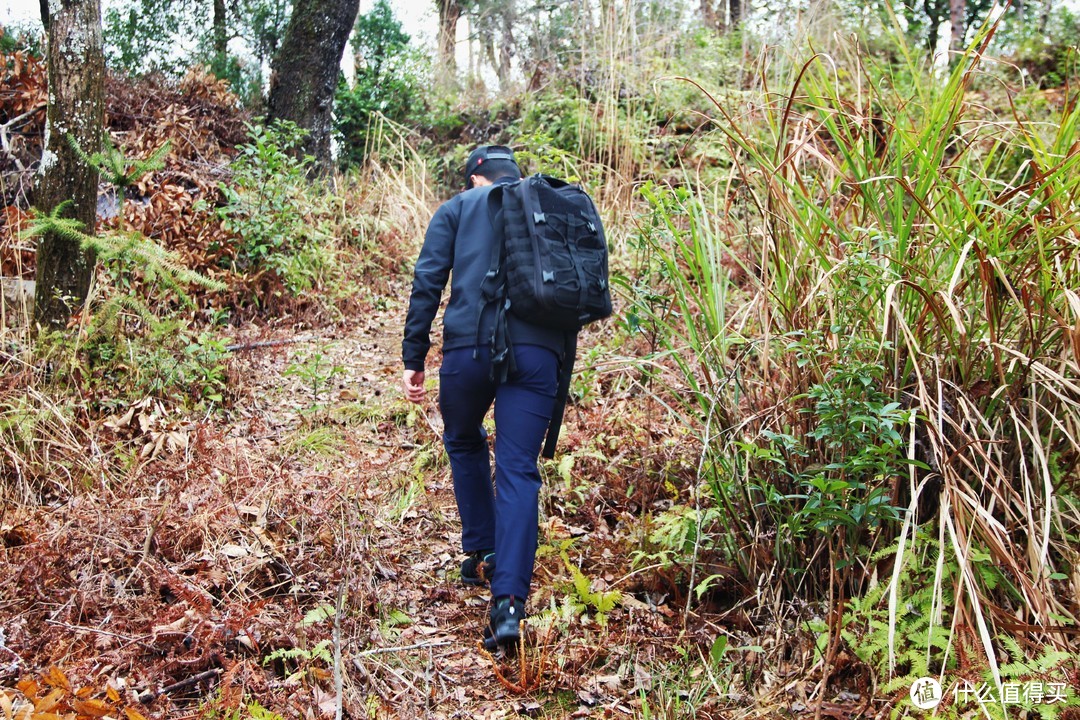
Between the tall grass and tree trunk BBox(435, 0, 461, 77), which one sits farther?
tree trunk BBox(435, 0, 461, 77)

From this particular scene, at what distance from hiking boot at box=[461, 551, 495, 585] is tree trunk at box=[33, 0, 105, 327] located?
121 inches

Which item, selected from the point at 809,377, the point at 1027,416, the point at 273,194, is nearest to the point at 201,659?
the point at 809,377

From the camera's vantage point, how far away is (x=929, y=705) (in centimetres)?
251

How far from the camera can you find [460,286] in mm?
3455

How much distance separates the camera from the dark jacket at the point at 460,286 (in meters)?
3.37

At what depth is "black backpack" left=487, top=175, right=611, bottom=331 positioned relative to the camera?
10.7ft

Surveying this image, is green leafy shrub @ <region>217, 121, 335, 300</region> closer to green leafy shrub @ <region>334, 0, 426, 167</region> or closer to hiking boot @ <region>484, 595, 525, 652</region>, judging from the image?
green leafy shrub @ <region>334, 0, 426, 167</region>

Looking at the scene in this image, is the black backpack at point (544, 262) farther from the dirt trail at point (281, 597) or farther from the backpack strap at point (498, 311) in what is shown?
the dirt trail at point (281, 597)

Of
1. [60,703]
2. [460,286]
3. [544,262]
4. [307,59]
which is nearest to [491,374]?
[460,286]

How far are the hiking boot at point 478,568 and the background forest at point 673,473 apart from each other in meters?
0.09

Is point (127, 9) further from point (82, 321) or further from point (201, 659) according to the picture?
point (201, 659)

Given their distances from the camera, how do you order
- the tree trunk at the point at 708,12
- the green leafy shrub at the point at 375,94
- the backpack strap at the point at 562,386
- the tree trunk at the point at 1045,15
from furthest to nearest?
1. the tree trunk at the point at 708,12
2. the green leafy shrub at the point at 375,94
3. the tree trunk at the point at 1045,15
4. the backpack strap at the point at 562,386

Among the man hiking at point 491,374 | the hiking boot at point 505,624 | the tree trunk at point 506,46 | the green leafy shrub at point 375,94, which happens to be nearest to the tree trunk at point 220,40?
the green leafy shrub at point 375,94

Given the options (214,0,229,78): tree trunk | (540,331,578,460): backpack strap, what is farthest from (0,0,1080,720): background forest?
(214,0,229,78): tree trunk
